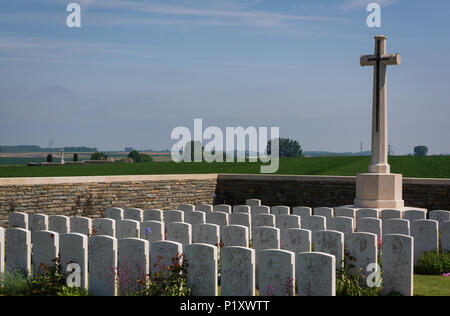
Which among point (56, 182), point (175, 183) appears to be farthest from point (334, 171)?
point (56, 182)

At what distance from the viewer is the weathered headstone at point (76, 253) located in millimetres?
8023

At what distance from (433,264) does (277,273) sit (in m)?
4.29

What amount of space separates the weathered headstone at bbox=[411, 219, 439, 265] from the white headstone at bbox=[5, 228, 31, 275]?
279 inches

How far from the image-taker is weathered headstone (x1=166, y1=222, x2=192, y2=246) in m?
9.82

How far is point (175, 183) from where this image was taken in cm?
1845

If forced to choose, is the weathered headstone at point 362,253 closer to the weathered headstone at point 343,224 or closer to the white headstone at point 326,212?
the weathered headstone at point 343,224

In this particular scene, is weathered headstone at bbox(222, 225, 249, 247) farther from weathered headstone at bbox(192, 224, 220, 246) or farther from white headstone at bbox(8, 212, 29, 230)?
white headstone at bbox(8, 212, 29, 230)

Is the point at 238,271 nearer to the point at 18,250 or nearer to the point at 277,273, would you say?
the point at 277,273

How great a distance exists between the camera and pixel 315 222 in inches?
430

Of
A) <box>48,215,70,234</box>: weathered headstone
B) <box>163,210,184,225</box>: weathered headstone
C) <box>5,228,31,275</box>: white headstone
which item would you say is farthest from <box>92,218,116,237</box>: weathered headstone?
<box>5,228,31,275</box>: white headstone

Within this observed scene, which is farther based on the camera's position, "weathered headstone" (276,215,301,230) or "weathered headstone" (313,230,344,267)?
"weathered headstone" (276,215,301,230)

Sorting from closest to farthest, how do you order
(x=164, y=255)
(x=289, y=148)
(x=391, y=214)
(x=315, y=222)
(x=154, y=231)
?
(x=164, y=255) < (x=154, y=231) < (x=315, y=222) < (x=391, y=214) < (x=289, y=148)

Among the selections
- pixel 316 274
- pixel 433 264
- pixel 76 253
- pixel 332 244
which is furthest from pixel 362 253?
pixel 76 253

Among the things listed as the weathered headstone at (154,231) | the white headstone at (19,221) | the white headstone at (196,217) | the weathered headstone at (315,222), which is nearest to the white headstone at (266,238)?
the weathered headstone at (154,231)
